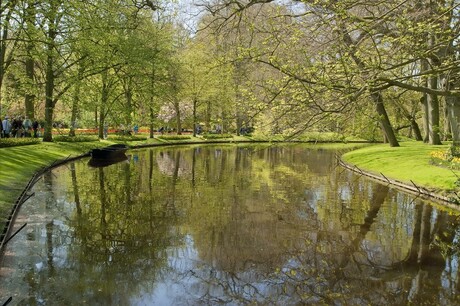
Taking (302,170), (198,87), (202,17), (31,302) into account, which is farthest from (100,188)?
(198,87)

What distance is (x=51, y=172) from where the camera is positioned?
21.3 meters

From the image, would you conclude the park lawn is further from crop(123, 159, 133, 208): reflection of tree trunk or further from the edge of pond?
crop(123, 159, 133, 208): reflection of tree trunk

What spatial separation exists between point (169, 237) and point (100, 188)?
25.5 feet

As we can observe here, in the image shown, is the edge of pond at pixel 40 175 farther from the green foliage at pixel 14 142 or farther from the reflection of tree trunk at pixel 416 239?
the green foliage at pixel 14 142

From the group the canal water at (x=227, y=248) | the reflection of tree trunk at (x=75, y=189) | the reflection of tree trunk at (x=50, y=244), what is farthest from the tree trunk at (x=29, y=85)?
the reflection of tree trunk at (x=50, y=244)

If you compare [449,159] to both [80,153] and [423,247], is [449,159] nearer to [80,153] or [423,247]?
[423,247]

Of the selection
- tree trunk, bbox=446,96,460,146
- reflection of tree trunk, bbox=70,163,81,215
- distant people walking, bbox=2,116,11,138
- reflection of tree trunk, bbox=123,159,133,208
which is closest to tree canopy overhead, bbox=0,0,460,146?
tree trunk, bbox=446,96,460,146

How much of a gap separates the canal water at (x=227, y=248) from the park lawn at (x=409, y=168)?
4.78 feet

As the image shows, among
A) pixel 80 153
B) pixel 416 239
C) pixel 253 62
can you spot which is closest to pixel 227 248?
pixel 416 239

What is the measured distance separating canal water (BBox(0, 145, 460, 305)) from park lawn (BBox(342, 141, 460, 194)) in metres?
1.46

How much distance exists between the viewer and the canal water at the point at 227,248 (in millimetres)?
7176

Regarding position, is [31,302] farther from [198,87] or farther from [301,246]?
[198,87]

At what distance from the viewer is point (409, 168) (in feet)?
68.6

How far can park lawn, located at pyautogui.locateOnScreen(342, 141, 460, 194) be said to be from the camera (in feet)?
54.5
